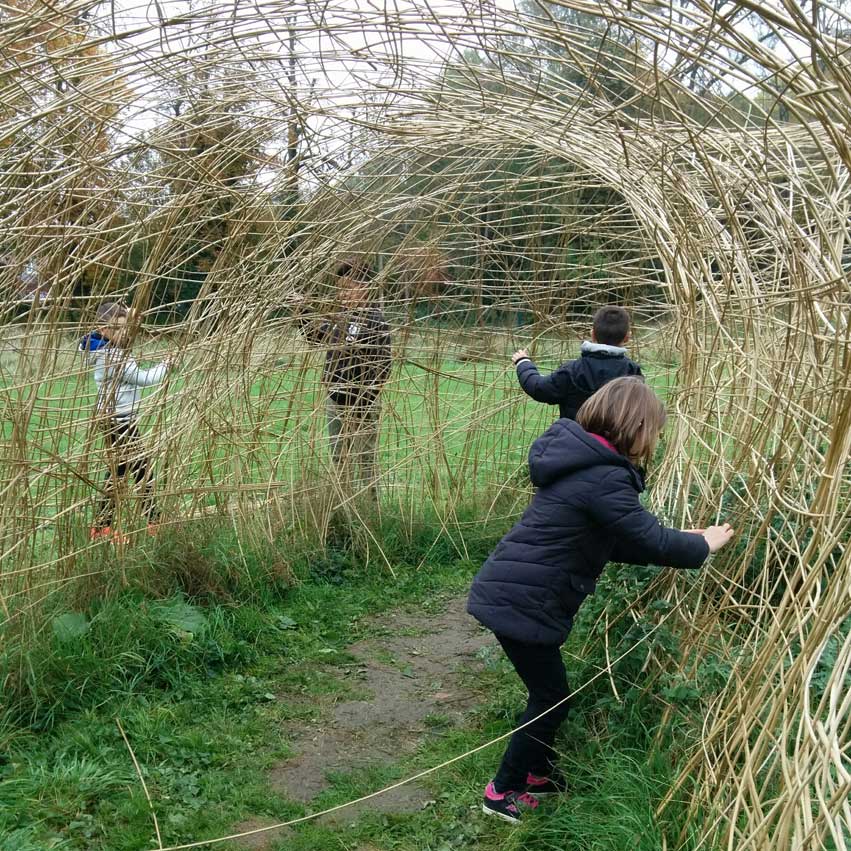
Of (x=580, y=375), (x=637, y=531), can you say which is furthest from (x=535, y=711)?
(x=580, y=375)

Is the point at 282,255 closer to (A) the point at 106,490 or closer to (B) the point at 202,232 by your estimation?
(B) the point at 202,232

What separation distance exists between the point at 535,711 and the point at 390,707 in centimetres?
117

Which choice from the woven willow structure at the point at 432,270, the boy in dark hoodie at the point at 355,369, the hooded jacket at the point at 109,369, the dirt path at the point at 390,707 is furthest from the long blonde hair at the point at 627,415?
the boy in dark hoodie at the point at 355,369

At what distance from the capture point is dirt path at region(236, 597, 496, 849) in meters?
2.97

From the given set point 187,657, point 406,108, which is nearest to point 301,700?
point 187,657

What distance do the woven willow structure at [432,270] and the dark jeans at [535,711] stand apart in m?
0.41

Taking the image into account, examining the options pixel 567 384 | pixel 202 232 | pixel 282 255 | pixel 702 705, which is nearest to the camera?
pixel 702 705

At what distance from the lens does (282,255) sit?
470 cm

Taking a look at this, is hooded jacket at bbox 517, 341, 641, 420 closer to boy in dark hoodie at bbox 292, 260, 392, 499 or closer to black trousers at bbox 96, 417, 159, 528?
boy in dark hoodie at bbox 292, 260, 392, 499

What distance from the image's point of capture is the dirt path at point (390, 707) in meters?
2.97

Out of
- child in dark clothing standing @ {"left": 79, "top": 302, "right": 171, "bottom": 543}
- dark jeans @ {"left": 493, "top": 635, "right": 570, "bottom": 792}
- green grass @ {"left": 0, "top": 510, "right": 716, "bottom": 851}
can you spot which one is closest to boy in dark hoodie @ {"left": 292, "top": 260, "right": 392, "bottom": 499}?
green grass @ {"left": 0, "top": 510, "right": 716, "bottom": 851}

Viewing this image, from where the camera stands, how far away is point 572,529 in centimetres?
245

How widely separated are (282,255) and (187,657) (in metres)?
2.29

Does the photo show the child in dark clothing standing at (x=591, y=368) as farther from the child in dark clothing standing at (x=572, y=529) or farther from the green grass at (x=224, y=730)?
the child in dark clothing standing at (x=572, y=529)
